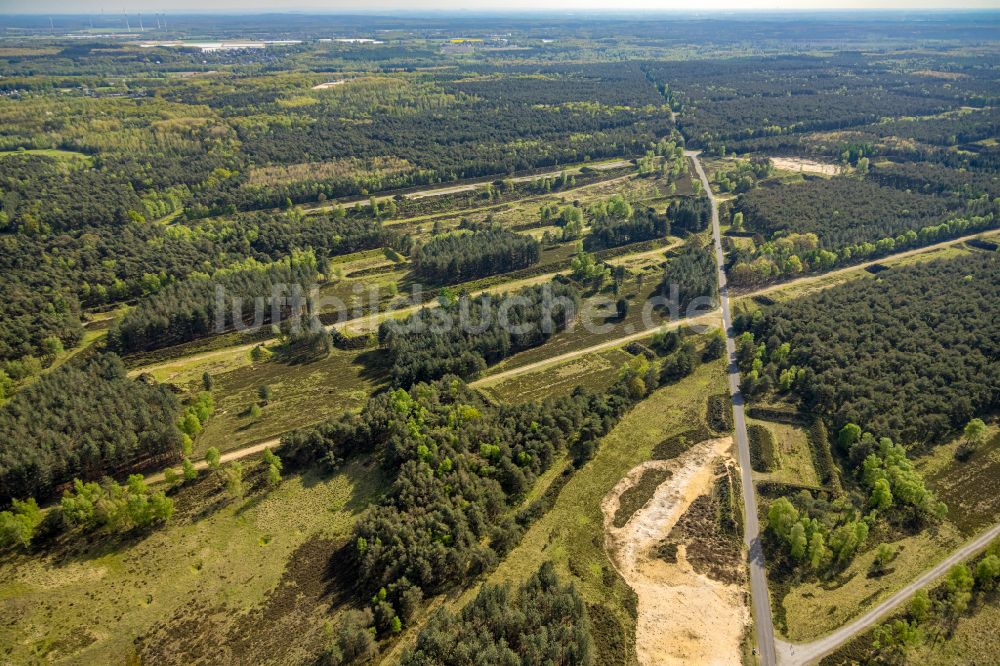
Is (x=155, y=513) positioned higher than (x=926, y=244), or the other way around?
(x=926, y=244)

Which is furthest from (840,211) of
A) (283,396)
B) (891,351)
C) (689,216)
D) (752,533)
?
(283,396)

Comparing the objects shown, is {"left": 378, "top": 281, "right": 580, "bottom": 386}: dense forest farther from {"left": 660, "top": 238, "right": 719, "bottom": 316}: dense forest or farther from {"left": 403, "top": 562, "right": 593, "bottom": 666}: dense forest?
{"left": 403, "top": 562, "right": 593, "bottom": 666}: dense forest

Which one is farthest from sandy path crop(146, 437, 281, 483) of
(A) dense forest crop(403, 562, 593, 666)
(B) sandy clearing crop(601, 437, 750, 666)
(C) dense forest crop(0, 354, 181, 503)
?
(B) sandy clearing crop(601, 437, 750, 666)

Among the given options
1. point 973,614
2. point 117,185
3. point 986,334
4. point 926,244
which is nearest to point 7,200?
point 117,185

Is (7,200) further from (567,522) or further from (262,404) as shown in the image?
(567,522)

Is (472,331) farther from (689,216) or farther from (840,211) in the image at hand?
(840,211)

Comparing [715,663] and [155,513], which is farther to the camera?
[155,513]

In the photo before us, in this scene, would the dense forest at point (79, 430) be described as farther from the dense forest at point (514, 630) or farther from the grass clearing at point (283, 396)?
the dense forest at point (514, 630)
